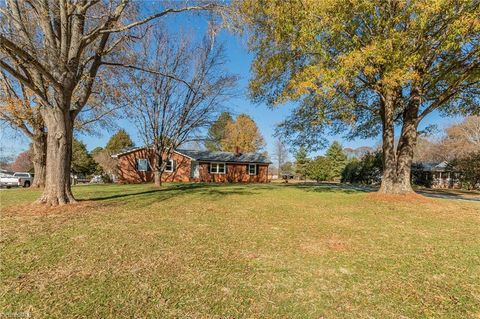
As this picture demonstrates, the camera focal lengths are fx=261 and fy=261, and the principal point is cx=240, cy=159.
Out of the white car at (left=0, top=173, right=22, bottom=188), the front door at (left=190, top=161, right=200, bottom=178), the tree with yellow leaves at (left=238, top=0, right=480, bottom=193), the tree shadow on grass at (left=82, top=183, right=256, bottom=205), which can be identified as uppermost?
the tree with yellow leaves at (left=238, top=0, right=480, bottom=193)

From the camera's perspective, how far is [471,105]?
1311 centimetres

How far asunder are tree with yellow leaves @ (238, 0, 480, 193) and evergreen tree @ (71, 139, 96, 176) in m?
39.0

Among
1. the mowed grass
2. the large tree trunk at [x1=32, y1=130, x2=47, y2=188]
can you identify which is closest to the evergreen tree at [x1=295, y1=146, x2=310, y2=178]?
the large tree trunk at [x1=32, y1=130, x2=47, y2=188]

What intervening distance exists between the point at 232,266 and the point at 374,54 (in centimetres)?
845

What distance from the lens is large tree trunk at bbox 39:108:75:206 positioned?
7.95 meters

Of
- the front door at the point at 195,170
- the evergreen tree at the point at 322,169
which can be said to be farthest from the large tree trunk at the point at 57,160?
the evergreen tree at the point at 322,169

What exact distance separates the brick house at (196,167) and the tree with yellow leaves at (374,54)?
17028 mm

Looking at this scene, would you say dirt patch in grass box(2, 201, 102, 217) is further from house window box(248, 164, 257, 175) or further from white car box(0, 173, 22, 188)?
white car box(0, 173, 22, 188)

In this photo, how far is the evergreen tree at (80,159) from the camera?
4166 centimetres

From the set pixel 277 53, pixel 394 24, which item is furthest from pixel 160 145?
pixel 394 24

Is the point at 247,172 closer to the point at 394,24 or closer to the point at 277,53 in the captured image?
the point at 277,53

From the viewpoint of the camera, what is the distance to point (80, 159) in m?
42.5

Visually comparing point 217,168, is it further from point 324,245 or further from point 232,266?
point 232,266

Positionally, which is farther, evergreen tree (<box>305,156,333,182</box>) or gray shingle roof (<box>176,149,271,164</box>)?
evergreen tree (<box>305,156,333,182</box>)
